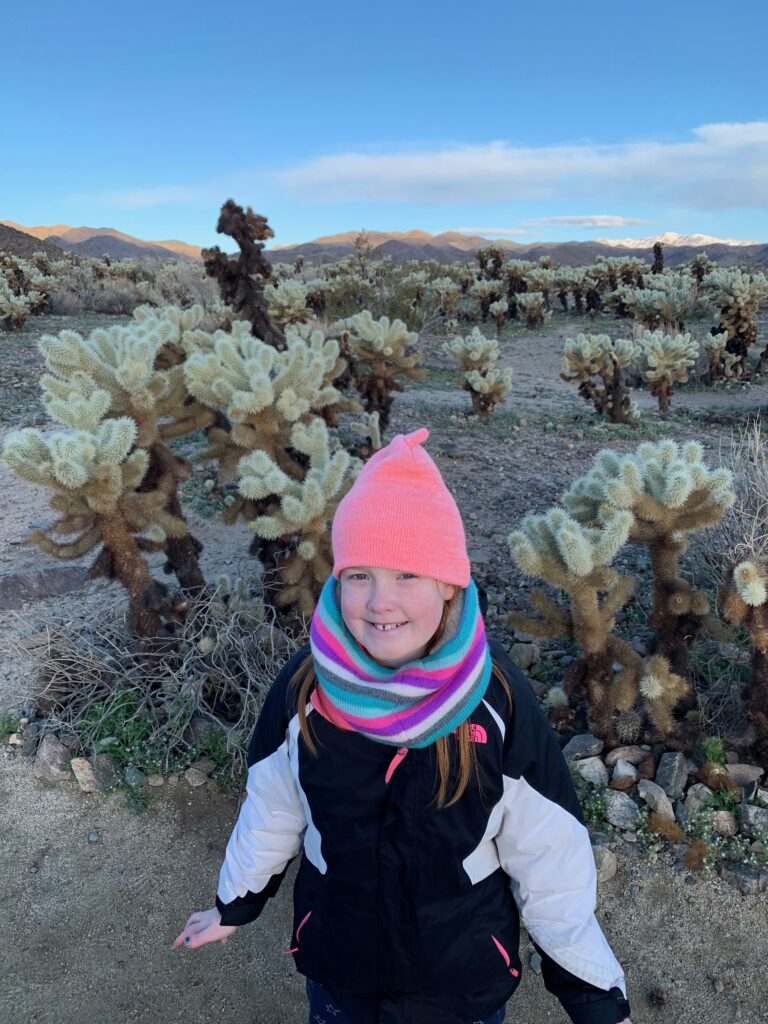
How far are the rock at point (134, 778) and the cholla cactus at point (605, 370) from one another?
6.32 metres

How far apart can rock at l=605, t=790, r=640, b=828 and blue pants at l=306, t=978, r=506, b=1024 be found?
1.07m

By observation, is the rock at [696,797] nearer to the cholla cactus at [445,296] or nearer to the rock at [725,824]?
the rock at [725,824]

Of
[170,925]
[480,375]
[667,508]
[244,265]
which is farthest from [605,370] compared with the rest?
[170,925]

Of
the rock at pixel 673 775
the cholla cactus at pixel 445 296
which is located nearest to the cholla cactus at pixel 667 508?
the rock at pixel 673 775

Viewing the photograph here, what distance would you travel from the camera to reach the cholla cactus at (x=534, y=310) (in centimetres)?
1549

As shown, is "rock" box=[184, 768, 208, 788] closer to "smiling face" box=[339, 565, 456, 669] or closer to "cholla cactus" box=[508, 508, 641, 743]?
"cholla cactus" box=[508, 508, 641, 743]

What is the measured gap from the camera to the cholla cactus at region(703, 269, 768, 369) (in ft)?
33.1

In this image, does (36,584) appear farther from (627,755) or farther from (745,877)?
(745,877)

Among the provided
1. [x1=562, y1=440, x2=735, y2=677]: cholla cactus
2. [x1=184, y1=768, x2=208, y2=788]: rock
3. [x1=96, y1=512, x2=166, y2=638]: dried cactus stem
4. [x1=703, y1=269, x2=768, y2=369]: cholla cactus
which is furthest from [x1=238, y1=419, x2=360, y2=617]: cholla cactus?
[x1=703, y1=269, x2=768, y2=369]: cholla cactus

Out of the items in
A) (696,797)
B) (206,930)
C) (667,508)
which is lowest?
(696,797)

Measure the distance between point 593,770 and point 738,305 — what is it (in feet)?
31.0

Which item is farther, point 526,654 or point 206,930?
point 526,654

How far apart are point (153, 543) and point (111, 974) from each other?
1.67m

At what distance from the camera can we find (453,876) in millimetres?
1519
